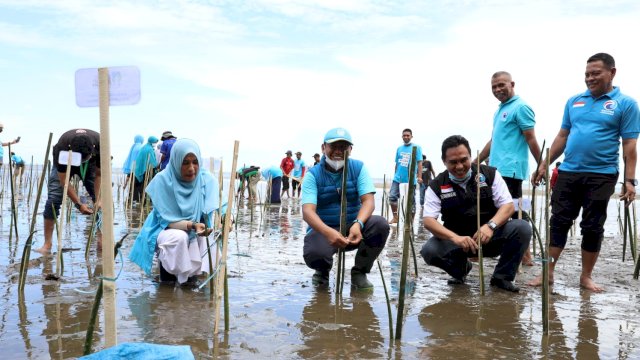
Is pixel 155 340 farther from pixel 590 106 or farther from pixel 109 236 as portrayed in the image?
pixel 590 106

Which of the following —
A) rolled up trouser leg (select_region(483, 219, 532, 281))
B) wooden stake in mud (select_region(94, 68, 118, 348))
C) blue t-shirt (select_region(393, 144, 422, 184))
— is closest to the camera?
wooden stake in mud (select_region(94, 68, 118, 348))

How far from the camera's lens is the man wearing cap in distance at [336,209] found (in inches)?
151

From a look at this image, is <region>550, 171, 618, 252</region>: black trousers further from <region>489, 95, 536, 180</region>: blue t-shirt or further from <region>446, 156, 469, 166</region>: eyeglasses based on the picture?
<region>446, 156, 469, 166</region>: eyeglasses

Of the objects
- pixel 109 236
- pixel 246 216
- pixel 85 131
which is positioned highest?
pixel 85 131

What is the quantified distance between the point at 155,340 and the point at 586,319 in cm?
243

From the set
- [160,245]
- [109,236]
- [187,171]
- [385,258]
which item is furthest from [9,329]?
[385,258]

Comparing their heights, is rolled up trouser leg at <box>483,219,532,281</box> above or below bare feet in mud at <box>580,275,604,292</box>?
above

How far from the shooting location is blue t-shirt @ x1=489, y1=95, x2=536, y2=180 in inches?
184

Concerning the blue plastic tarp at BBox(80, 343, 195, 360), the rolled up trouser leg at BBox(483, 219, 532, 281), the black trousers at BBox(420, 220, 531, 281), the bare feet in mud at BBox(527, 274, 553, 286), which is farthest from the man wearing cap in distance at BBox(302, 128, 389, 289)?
the blue plastic tarp at BBox(80, 343, 195, 360)

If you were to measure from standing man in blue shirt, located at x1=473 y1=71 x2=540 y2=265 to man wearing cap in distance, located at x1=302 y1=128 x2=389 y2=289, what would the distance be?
1.50 m

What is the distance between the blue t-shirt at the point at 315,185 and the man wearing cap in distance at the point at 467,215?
47 cm

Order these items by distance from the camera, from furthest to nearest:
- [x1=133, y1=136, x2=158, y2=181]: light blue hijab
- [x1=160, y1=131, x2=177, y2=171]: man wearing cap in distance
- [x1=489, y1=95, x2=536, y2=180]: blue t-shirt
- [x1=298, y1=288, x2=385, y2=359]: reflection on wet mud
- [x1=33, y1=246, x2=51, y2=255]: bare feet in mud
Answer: [x1=133, y1=136, x2=158, y2=181]: light blue hijab, [x1=160, y1=131, x2=177, y2=171]: man wearing cap in distance, [x1=33, y1=246, x2=51, y2=255]: bare feet in mud, [x1=489, y1=95, x2=536, y2=180]: blue t-shirt, [x1=298, y1=288, x2=385, y2=359]: reflection on wet mud

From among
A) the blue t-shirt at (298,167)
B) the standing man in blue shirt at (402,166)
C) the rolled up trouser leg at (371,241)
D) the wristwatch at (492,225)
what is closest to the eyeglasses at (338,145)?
the rolled up trouser leg at (371,241)

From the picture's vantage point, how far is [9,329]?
265 cm
